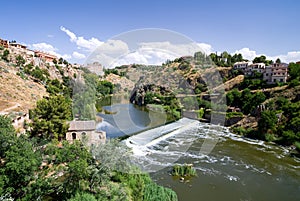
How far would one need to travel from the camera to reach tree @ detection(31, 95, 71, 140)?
12.1 meters

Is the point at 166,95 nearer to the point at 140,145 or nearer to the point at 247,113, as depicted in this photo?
the point at 247,113

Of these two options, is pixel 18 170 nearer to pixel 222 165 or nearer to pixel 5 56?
pixel 222 165

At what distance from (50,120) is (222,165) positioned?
11220 millimetres

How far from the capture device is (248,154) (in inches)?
587

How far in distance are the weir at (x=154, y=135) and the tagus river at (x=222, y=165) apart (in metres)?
0.11

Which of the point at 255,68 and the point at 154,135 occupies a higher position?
the point at 255,68

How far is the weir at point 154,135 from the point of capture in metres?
15.2

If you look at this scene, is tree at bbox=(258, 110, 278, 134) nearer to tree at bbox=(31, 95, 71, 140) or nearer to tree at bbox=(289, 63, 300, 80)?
tree at bbox=(289, 63, 300, 80)

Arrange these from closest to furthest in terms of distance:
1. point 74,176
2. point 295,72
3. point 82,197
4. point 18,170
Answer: point 18,170, point 82,197, point 74,176, point 295,72

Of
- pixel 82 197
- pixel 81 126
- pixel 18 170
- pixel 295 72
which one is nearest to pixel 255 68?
pixel 295 72

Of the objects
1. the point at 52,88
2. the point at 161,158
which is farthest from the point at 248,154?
the point at 52,88

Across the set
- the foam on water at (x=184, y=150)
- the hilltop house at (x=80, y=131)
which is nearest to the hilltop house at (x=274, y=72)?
the foam on water at (x=184, y=150)

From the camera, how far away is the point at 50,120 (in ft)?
41.2

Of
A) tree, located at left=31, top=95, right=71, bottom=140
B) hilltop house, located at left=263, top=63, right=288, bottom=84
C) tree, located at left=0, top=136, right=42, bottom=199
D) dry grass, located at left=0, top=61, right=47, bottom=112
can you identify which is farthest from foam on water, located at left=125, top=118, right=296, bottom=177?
hilltop house, located at left=263, top=63, right=288, bottom=84
